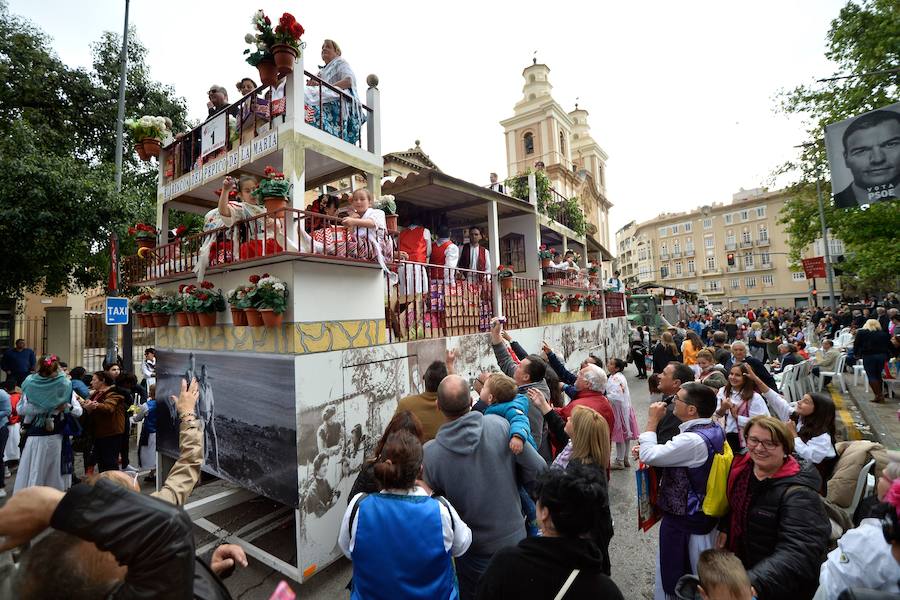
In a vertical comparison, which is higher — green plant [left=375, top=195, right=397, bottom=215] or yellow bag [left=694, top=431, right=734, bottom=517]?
green plant [left=375, top=195, right=397, bottom=215]

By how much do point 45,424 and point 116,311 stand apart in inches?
120

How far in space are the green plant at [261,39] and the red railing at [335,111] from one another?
1.46ft

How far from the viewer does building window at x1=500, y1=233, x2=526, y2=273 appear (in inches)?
443

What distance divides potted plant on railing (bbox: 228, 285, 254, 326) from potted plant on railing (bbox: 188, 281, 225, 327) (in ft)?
2.04

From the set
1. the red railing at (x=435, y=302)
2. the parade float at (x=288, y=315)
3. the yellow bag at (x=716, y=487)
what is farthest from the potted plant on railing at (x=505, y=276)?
the yellow bag at (x=716, y=487)

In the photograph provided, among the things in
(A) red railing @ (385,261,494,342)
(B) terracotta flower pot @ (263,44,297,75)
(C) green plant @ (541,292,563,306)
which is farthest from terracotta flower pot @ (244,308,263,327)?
(C) green plant @ (541,292,563,306)

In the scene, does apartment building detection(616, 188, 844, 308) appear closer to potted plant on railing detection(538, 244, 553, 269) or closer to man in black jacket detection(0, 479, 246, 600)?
potted plant on railing detection(538, 244, 553, 269)

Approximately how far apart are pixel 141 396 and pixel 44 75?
1106 centimetres

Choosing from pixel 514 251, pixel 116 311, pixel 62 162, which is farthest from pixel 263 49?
pixel 62 162

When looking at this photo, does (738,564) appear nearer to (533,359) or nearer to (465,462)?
(465,462)

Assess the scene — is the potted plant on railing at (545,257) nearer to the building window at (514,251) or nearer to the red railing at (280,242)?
the building window at (514,251)

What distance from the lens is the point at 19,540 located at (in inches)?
52.0

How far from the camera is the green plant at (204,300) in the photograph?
5191mm

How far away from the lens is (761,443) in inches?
102
